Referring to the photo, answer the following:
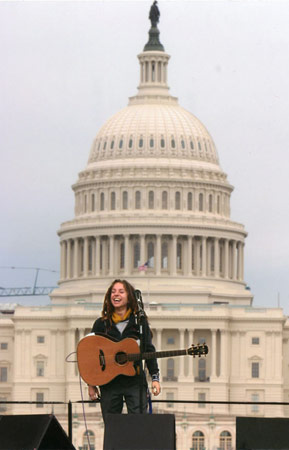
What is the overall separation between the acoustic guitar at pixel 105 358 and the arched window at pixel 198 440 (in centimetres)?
12150

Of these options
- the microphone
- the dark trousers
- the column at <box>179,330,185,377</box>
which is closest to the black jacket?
the microphone

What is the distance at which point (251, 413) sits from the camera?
595 ft

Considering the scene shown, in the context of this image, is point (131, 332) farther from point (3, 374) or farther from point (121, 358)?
point (3, 374)

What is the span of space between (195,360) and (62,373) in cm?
1402

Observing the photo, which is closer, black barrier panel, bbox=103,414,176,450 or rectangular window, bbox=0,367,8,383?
black barrier panel, bbox=103,414,176,450

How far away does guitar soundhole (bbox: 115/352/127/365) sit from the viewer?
3359 centimetres

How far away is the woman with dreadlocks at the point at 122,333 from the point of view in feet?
111

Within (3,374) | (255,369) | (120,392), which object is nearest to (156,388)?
(120,392)

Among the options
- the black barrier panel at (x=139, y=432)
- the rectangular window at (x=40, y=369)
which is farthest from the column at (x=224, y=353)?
the black barrier panel at (x=139, y=432)

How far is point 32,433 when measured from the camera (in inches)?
1207

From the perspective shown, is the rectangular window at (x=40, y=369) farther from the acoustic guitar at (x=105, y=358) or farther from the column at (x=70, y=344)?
the acoustic guitar at (x=105, y=358)

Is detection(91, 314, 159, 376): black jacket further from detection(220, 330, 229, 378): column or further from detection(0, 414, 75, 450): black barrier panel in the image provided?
detection(220, 330, 229, 378): column

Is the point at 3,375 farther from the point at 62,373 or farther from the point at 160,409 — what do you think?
the point at 160,409

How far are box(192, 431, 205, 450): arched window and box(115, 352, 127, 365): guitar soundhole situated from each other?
122m
